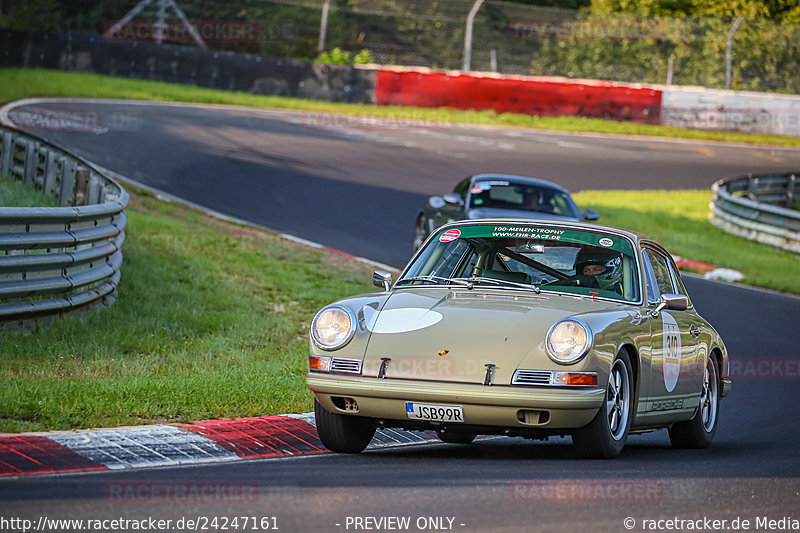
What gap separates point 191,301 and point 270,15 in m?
24.3

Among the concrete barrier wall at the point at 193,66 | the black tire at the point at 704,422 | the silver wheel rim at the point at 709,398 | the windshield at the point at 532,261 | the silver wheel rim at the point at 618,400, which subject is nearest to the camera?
the silver wheel rim at the point at 618,400

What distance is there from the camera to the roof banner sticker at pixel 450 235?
803 centimetres

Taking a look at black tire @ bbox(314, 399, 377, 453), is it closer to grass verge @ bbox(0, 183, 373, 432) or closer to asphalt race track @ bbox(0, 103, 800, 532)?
asphalt race track @ bbox(0, 103, 800, 532)

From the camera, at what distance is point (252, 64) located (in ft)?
109

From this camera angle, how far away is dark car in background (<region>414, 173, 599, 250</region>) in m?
14.7

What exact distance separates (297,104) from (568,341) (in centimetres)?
2710

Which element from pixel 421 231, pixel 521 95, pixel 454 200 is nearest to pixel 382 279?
pixel 454 200

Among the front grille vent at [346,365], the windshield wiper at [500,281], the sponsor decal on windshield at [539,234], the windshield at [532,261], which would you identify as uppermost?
the sponsor decal on windshield at [539,234]

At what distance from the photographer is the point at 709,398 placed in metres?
8.60

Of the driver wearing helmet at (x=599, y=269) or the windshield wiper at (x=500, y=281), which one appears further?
the driver wearing helmet at (x=599, y=269)

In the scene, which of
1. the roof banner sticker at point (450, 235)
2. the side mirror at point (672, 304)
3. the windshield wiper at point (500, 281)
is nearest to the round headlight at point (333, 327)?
the windshield wiper at point (500, 281)

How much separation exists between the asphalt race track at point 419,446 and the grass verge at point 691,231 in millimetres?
969

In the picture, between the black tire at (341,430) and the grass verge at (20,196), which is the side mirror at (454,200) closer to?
the grass verge at (20,196)

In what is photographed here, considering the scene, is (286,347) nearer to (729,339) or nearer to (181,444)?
(181,444)
